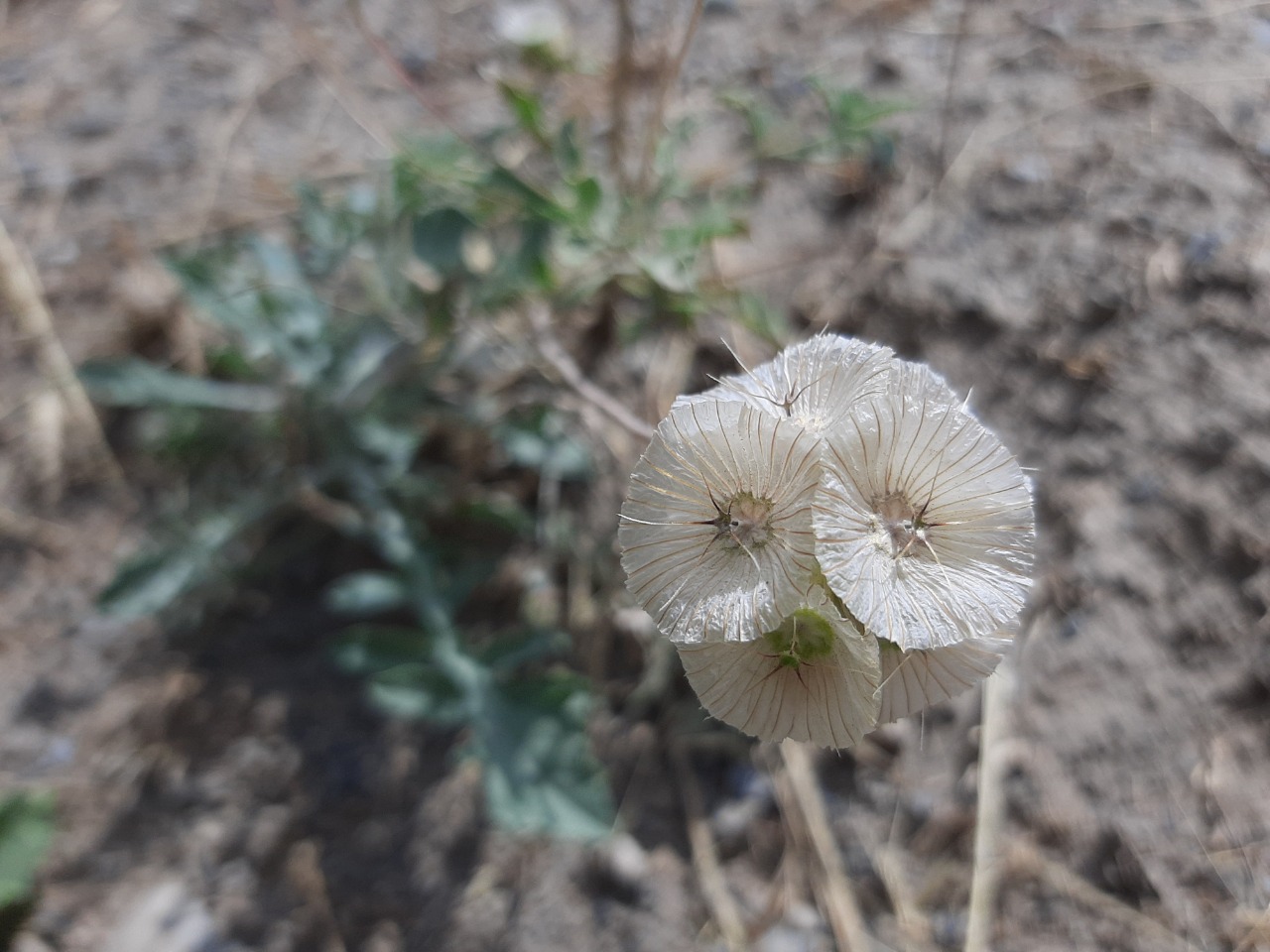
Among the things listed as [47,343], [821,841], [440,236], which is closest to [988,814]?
[821,841]

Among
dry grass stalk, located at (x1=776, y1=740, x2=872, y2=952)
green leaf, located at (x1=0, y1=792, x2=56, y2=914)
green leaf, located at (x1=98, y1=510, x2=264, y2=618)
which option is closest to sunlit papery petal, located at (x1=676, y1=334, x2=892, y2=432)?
dry grass stalk, located at (x1=776, y1=740, x2=872, y2=952)

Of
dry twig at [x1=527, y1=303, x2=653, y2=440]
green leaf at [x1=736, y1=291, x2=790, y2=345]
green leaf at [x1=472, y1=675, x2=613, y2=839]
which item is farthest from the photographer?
green leaf at [x1=736, y1=291, x2=790, y2=345]

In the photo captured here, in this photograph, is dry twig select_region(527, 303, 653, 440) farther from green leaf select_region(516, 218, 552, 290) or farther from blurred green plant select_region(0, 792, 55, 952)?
blurred green plant select_region(0, 792, 55, 952)

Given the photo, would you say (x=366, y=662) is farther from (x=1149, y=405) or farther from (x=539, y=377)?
(x=1149, y=405)

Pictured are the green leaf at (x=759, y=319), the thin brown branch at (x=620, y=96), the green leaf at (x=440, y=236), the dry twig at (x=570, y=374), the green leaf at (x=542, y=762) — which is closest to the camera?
the dry twig at (x=570, y=374)

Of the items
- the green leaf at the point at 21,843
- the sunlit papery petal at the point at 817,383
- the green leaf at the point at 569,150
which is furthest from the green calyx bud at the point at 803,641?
the green leaf at the point at 21,843

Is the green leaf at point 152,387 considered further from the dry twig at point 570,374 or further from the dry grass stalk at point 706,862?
the dry grass stalk at point 706,862

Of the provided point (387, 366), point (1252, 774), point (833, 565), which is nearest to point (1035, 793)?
point (1252, 774)
